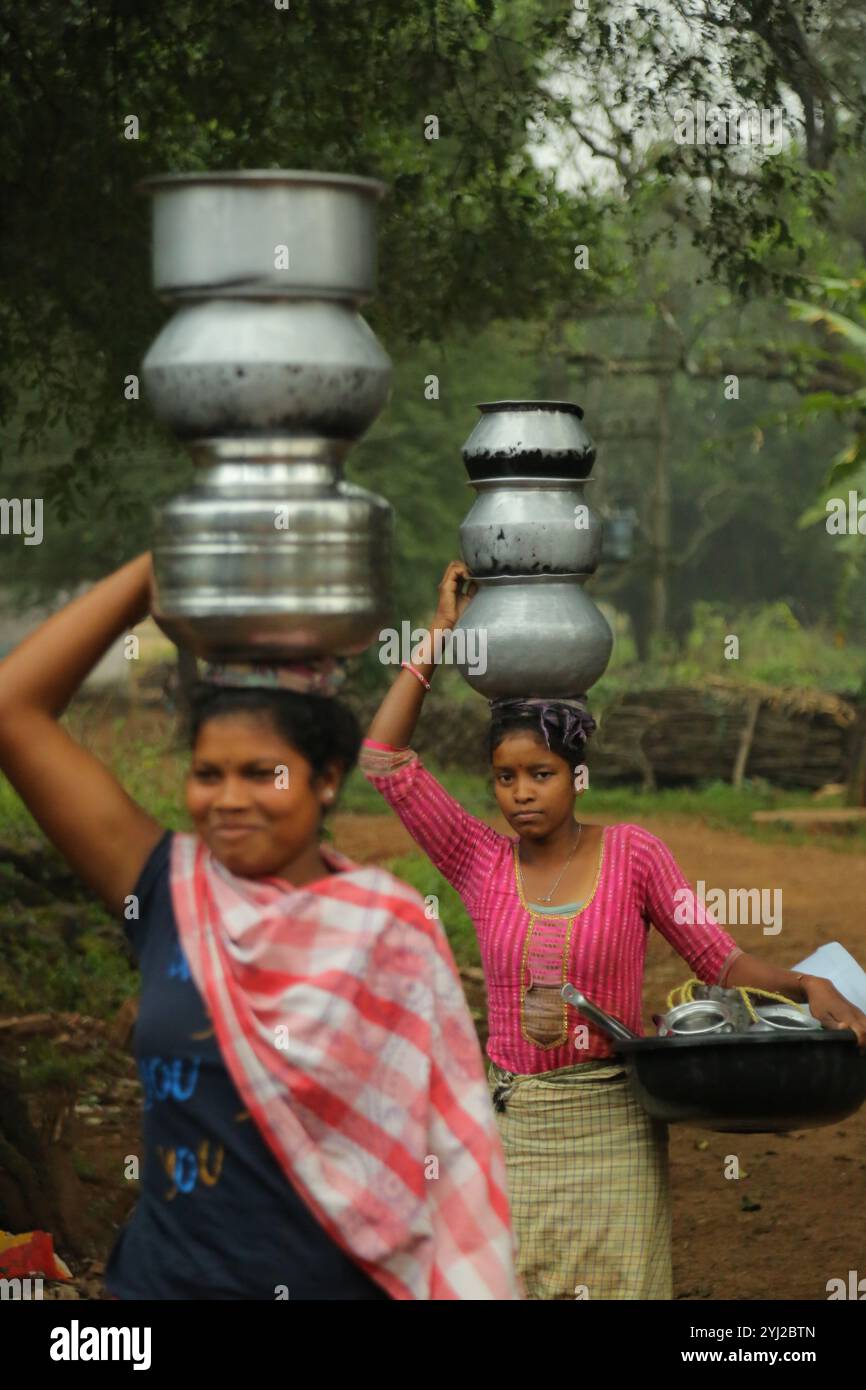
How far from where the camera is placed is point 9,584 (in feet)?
72.4

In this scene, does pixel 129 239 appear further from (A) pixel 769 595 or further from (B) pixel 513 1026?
(A) pixel 769 595

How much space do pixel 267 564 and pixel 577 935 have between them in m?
1.61

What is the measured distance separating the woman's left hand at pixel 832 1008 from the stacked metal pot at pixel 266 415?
4.56 ft

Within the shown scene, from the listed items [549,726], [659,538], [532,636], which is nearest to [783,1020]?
[549,726]

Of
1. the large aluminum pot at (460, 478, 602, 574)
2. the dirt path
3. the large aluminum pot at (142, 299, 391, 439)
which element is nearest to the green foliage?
the dirt path

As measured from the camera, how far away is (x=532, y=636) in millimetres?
3523

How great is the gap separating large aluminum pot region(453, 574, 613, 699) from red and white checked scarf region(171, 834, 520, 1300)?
121cm

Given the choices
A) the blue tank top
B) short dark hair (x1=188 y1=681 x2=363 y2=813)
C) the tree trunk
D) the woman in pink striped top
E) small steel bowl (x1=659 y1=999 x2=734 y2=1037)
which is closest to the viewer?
the blue tank top

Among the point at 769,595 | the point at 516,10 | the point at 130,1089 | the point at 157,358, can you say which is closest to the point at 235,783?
the point at 157,358

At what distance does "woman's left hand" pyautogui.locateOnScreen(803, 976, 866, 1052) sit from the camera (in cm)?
336

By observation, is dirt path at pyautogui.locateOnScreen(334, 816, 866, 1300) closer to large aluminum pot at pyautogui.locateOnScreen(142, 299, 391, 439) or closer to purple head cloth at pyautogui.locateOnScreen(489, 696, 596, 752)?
purple head cloth at pyautogui.locateOnScreen(489, 696, 596, 752)

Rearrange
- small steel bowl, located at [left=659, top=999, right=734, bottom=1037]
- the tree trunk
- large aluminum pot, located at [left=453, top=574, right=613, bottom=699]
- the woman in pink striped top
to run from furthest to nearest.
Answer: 1. the tree trunk
2. the woman in pink striped top
3. large aluminum pot, located at [left=453, top=574, right=613, bottom=699]
4. small steel bowl, located at [left=659, top=999, right=734, bottom=1037]

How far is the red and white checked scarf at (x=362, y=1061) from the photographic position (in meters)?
2.25

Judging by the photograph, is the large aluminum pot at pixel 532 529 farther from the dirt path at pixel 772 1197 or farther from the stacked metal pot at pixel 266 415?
the dirt path at pixel 772 1197
